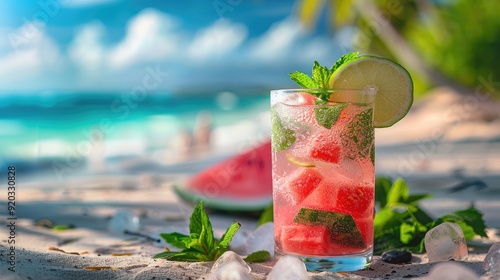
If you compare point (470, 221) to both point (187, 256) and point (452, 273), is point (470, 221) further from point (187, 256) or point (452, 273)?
point (187, 256)

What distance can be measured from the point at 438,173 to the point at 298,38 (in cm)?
2186

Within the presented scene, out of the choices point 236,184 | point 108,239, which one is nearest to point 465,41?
point 236,184

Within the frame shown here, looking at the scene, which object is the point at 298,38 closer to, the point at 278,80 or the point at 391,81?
the point at 278,80

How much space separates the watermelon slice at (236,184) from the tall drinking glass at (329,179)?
1.76 m

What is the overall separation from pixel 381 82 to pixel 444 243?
58 centimetres

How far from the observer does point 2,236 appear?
225 cm

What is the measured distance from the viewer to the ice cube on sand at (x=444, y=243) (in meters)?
1.95

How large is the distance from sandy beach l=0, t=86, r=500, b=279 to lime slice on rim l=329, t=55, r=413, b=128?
0.51m

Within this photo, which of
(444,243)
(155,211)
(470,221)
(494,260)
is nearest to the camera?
(494,260)

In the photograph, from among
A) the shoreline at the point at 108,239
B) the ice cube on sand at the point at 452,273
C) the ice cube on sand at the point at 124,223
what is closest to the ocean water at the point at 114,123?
the shoreline at the point at 108,239

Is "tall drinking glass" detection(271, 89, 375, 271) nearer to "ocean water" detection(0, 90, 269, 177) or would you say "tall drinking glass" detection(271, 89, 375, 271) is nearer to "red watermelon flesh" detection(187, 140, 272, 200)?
"red watermelon flesh" detection(187, 140, 272, 200)

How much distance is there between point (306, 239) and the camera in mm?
1795

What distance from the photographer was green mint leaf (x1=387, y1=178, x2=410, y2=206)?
7.86ft

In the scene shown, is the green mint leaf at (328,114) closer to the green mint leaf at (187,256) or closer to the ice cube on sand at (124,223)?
the green mint leaf at (187,256)
